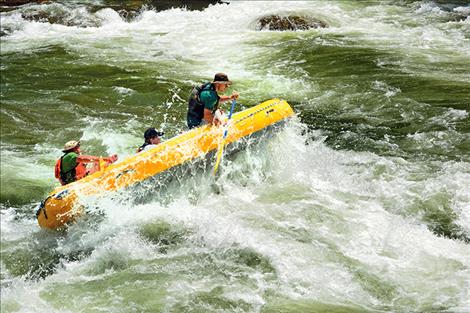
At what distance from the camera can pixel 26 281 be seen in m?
6.52

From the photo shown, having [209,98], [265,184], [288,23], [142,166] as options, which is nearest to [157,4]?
[288,23]

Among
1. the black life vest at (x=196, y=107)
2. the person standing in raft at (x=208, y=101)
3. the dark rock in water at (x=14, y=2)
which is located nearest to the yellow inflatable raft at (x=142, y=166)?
the person standing in raft at (x=208, y=101)

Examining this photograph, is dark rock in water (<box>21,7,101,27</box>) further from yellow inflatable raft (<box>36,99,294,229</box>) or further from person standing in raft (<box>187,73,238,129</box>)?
yellow inflatable raft (<box>36,99,294,229</box>)

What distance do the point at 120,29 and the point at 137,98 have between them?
7270 mm

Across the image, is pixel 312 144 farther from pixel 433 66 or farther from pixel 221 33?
pixel 221 33

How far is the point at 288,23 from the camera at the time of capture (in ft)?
57.6

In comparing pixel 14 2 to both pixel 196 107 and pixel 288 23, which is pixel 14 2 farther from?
pixel 196 107

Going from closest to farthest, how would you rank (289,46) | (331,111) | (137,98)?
(331,111), (137,98), (289,46)

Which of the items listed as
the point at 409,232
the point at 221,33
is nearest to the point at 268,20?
the point at 221,33

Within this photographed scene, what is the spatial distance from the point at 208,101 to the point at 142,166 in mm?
1423

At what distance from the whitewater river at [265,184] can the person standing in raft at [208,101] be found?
68 centimetres

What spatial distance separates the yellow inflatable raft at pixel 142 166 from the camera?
6973 millimetres

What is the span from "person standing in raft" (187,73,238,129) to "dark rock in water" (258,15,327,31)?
968cm

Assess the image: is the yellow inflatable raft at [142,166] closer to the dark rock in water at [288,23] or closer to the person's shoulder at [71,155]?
the person's shoulder at [71,155]
